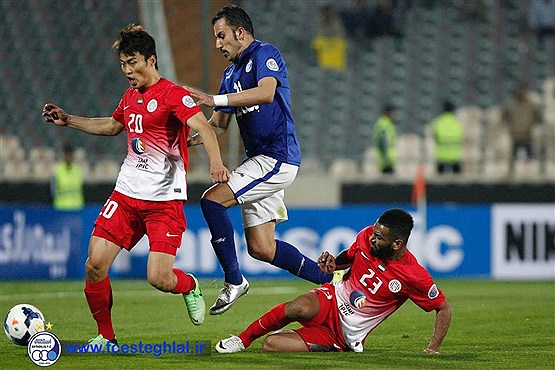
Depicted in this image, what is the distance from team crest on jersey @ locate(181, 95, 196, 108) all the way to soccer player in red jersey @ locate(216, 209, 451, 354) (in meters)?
1.37

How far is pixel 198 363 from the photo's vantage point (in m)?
7.49

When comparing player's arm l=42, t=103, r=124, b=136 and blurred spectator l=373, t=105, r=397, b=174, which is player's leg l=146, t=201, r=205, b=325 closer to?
player's arm l=42, t=103, r=124, b=136

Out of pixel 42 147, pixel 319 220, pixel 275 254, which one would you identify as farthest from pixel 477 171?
pixel 275 254

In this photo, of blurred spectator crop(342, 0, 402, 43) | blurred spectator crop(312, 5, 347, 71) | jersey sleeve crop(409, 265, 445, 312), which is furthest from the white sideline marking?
blurred spectator crop(342, 0, 402, 43)

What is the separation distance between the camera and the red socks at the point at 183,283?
26.6 feet

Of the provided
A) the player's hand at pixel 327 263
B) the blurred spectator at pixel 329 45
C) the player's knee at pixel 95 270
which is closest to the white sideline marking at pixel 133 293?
the player's knee at pixel 95 270

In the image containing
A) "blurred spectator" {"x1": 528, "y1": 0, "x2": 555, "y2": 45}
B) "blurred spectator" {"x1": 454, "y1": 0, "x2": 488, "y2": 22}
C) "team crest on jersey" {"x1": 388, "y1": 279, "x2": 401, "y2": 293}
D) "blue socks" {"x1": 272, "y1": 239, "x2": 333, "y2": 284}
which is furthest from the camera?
"blurred spectator" {"x1": 454, "y1": 0, "x2": 488, "y2": 22}

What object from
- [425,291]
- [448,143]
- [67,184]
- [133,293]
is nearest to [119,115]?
[425,291]

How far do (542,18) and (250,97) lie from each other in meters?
15.9

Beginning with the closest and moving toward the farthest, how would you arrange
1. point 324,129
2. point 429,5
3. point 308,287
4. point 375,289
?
Answer: point 375,289, point 308,287, point 324,129, point 429,5

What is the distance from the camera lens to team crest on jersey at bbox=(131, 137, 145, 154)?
8055 mm

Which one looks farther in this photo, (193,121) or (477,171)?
(477,171)

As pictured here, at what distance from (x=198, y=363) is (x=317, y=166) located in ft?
42.4

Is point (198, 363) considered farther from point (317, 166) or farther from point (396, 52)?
point (396, 52)
